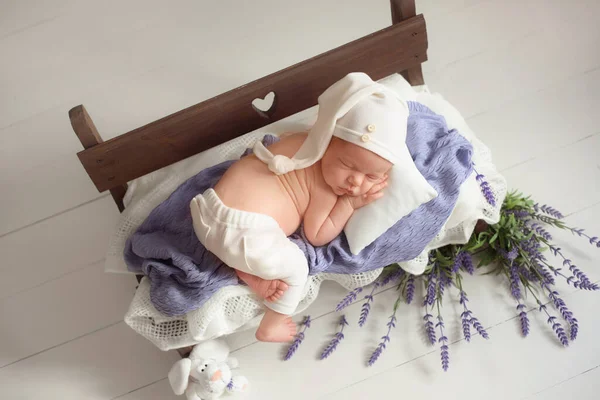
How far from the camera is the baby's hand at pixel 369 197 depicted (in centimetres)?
129

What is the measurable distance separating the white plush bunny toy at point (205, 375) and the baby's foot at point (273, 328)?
0.17 m

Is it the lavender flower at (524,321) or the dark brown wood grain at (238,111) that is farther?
the lavender flower at (524,321)

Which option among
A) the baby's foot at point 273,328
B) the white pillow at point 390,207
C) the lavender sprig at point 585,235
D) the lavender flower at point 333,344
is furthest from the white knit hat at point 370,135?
the lavender sprig at point 585,235

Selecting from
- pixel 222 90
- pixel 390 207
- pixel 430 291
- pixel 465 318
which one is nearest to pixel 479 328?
pixel 465 318

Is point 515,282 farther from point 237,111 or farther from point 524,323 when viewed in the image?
point 237,111

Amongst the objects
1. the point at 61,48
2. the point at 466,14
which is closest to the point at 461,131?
the point at 466,14

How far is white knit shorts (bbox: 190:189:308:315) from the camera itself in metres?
1.23

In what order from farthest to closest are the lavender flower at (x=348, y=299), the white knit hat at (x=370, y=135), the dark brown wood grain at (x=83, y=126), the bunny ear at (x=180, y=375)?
the lavender flower at (x=348, y=299), the bunny ear at (x=180, y=375), the dark brown wood grain at (x=83, y=126), the white knit hat at (x=370, y=135)

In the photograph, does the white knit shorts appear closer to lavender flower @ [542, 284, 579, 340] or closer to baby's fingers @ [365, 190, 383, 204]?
baby's fingers @ [365, 190, 383, 204]

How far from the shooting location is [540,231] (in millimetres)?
1611

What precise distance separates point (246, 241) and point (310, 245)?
7.3 inches

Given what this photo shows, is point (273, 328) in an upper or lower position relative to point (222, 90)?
lower

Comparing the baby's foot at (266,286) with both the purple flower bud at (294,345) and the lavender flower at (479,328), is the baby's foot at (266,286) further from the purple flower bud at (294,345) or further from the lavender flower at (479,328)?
the lavender flower at (479,328)

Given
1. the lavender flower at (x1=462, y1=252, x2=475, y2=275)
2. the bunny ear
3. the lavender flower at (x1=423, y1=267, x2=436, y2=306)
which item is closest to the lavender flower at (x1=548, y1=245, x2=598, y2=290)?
the lavender flower at (x1=462, y1=252, x2=475, y2=275)
